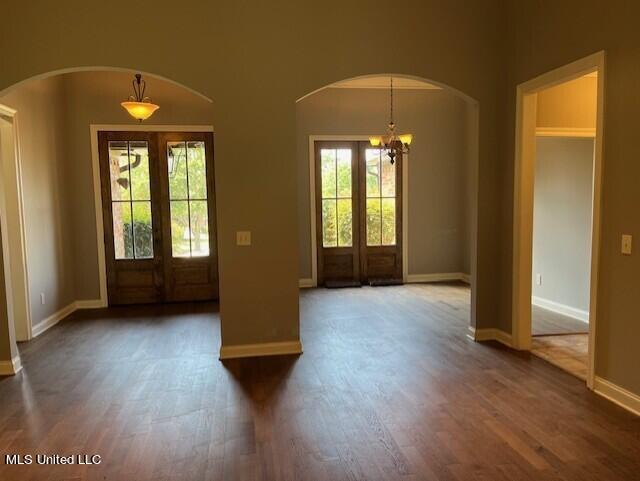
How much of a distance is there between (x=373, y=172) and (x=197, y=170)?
2948 millimetres

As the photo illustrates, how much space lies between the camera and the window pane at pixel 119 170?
6.12 meters

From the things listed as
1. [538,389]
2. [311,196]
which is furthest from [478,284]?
[311,196]

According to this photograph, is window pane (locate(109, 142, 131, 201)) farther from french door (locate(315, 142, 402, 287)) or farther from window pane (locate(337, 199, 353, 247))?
window pane (locate(337, 199, 353, 247))

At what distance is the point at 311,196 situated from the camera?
24.1 ft

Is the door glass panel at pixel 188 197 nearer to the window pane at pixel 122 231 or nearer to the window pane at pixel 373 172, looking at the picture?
the window pane at pixel 122 231

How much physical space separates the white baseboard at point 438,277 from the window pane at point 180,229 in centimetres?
381

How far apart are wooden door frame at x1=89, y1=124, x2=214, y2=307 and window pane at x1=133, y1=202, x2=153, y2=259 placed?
0.43m

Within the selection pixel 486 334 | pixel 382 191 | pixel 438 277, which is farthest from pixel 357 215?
pixel 486 334

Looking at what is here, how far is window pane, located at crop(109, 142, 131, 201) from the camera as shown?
612cm

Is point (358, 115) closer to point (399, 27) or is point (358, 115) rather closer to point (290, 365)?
point (399, 27)

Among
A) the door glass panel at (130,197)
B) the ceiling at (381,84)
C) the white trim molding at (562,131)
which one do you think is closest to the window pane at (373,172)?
the ceiling at (381,84)

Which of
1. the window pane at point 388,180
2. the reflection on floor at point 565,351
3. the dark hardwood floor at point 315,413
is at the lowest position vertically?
the dark hardwood floor at point 315,413

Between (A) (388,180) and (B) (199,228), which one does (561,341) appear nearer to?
(A) (388,180)

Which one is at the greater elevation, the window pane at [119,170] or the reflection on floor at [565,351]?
the window pane at [119,170]
